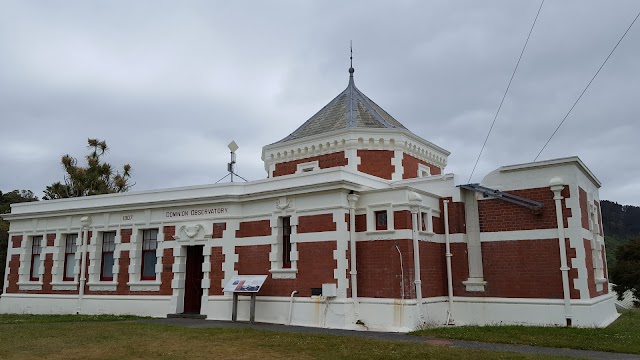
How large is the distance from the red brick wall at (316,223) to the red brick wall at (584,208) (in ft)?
25.5

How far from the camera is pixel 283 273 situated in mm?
17641

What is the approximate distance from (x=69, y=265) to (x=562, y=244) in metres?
19.9

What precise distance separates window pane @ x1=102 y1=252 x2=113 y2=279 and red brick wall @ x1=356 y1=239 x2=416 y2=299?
37.3ft

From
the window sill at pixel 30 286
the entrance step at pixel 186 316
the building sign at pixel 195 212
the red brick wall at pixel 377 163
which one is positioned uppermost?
the red brick wall at pixel 377 163

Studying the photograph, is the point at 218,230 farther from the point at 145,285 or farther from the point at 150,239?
the point at 145,285

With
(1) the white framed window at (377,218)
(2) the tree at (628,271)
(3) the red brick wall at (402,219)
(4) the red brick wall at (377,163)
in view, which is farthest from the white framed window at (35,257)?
(2) the tree at (628,271)

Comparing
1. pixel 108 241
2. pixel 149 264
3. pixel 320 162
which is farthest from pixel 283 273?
pixel 108 241

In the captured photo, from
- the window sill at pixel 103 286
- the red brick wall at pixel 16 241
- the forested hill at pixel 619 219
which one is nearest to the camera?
the window sill at pixel 103 286

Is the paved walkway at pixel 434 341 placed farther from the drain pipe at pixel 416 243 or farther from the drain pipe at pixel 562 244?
the drain pipe at pixel 562 244

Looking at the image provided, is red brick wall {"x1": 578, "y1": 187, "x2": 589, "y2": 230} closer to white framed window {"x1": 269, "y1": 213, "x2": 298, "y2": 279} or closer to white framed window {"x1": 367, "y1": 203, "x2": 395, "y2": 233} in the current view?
white framed window {"x1": 367, "y1": 203, "x2": 395, "y2": 233}

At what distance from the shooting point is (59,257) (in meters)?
23.1

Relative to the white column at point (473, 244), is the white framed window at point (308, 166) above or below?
above

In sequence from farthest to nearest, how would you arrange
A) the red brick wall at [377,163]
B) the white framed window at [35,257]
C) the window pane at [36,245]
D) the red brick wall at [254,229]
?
the window pane at [36,245] < the white framed window at [35,257] < the red brick wall at [377,163] < the red brick wall at [254,229]

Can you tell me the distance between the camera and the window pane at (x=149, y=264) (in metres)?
21.0
